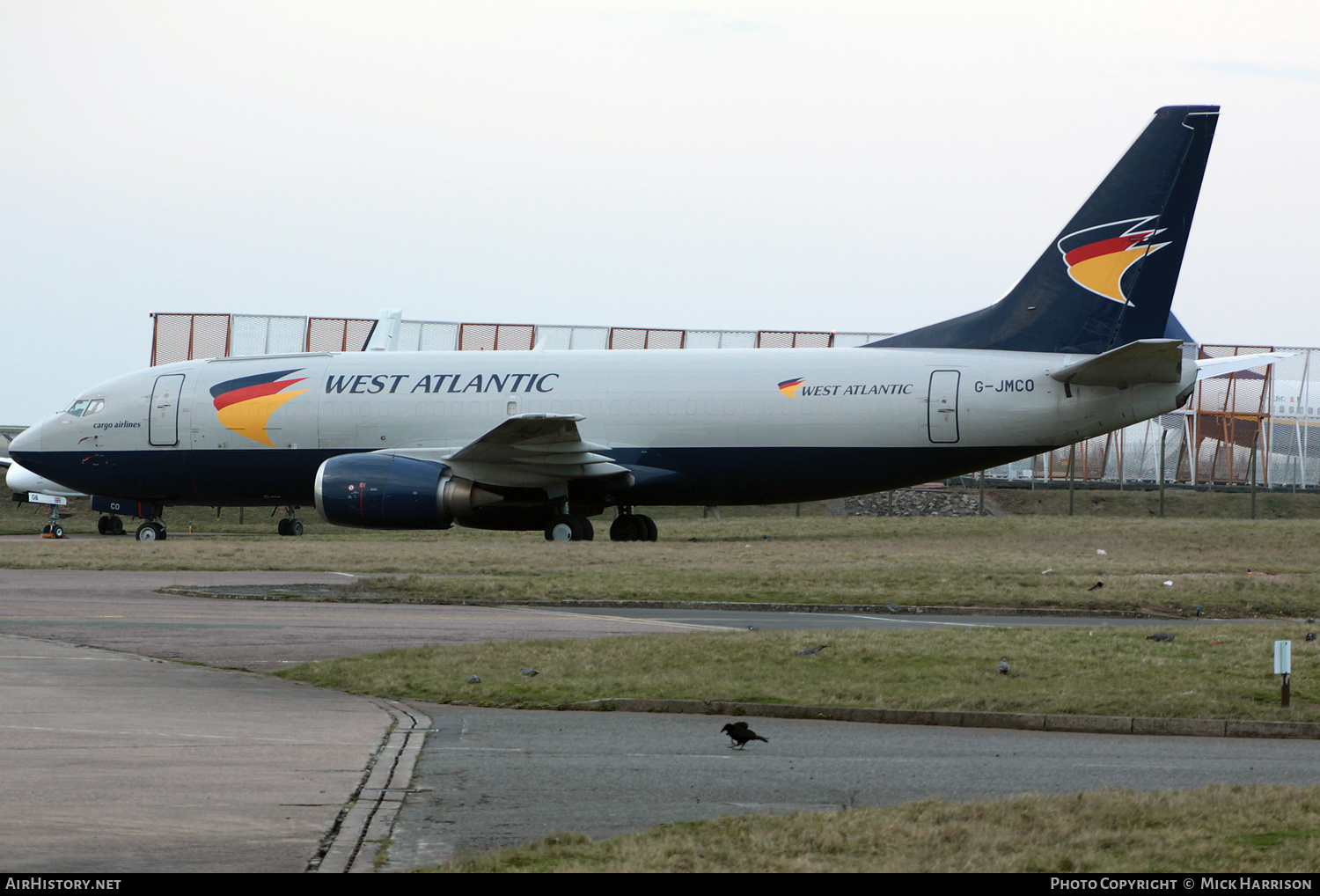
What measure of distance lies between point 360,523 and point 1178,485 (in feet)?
114

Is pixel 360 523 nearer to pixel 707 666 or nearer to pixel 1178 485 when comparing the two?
pixel 707 666

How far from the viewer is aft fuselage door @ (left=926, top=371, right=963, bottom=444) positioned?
27.6 m

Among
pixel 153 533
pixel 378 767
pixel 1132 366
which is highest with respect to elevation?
pixel 1132 366

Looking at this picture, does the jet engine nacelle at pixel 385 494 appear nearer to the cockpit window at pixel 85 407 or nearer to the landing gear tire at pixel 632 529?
the landing gear tire at pixel 632 529

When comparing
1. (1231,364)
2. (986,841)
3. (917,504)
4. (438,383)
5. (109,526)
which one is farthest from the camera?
(917,504)

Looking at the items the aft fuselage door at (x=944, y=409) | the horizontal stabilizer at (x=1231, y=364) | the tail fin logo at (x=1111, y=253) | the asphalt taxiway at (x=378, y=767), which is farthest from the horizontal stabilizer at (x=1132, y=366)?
the asphalt taxiway at (x=378, y=767)

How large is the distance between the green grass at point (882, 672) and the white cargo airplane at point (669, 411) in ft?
43.0

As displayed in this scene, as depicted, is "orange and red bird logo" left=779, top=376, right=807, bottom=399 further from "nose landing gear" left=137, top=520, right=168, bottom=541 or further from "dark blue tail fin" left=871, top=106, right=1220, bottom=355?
"nose landing gear" left=137, top=520, right=168, bottom=541

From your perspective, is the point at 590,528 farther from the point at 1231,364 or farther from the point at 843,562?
the point at 1231,364

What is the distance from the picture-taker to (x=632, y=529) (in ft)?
104

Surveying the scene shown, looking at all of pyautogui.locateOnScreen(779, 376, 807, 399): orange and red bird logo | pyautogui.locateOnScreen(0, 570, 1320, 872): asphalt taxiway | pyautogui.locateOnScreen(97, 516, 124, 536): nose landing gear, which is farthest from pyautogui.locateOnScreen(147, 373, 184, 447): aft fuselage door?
pyautogui.locateOnScreen(0, 570, 1320, 872): asphalt taxiway

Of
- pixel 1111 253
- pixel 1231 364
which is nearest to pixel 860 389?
pixel 1111 253

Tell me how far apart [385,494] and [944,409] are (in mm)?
11076

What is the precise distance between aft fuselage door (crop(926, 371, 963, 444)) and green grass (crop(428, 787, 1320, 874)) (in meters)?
20.8
